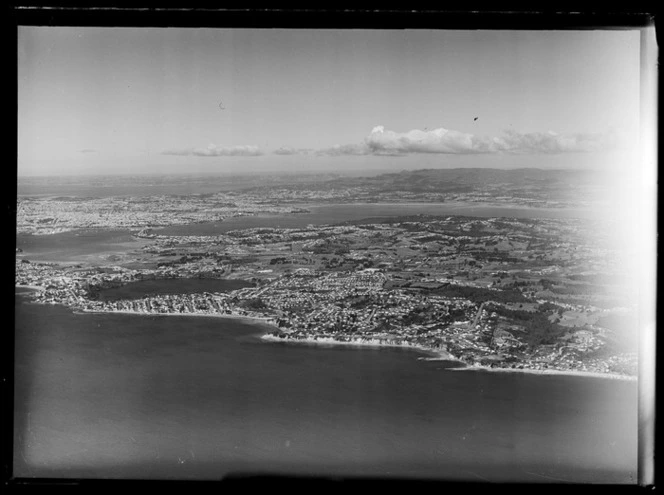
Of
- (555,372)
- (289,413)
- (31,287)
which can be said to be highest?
(31,287)

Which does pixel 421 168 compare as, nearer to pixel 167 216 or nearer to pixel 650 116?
pixel 650 116

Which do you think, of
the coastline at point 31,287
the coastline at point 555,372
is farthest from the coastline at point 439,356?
the coastline at point 31,287

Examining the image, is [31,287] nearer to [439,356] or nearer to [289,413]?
[289,413]

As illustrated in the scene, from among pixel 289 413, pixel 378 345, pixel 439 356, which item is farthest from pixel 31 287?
pixel 439 356

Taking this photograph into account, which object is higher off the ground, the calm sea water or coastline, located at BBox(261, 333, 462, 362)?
coastline, located at BBox(261, 333, 462, 362)

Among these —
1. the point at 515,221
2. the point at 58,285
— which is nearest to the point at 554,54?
the point at 515,221

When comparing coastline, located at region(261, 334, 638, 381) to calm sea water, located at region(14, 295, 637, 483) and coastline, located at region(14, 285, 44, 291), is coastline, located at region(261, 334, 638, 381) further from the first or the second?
coastline, located at region(14, 285, 44, 291)

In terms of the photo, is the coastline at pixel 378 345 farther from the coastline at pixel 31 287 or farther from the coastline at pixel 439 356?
the coastline at pixel 31 287

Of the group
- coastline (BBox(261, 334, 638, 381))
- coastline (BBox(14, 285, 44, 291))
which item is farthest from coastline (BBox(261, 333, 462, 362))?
coastline (BBox(14, 285, 44, 291))
